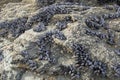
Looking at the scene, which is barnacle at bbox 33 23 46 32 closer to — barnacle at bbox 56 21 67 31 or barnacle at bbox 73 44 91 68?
barnacle at bbox 56 21 67 31

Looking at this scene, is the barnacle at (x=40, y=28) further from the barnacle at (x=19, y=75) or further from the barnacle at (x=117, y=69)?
the barnacle at (x=117, y=69)

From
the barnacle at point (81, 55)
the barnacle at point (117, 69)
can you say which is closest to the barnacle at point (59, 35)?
the barnacle at point (81, 55)

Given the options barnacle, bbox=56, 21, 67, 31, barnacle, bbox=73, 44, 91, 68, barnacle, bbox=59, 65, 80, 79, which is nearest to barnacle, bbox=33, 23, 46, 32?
barnacle, bbox=56, 21, 67, 31

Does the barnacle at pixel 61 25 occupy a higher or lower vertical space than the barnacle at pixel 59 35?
higher

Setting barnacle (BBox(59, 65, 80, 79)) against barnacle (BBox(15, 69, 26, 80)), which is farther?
barnacle (BBox(15, 69, 26, 80))

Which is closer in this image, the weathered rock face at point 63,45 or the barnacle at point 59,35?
the weathered rock face at point 63,45

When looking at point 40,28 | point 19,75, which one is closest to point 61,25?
point 40,28

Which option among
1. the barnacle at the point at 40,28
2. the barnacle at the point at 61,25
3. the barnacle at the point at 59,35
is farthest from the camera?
the barnacle at the point at 40,28

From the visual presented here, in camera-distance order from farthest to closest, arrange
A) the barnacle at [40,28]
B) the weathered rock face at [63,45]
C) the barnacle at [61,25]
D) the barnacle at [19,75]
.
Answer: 1. the barnacle at [40,28]
2. the barnacle at [61,25]
3. the barnacle at [19,75]
4. the weathered rock face at [63,45]

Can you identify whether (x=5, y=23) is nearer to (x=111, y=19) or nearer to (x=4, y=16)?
(x=4, y=16)
